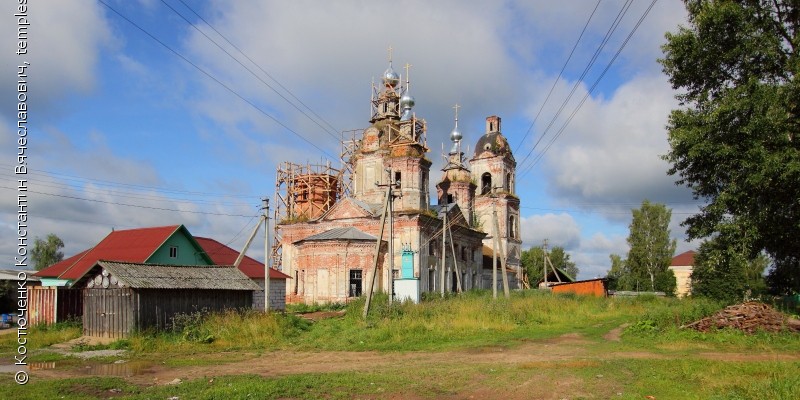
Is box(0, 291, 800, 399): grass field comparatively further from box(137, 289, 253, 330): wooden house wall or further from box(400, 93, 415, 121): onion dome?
box(400, 93, 415, 121): onion dome

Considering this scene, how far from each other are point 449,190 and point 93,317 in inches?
1541

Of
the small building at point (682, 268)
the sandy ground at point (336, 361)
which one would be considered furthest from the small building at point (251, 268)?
the small building at point (682, 268)

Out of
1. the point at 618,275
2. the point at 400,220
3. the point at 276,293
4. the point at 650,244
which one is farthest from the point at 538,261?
the point at 276,293

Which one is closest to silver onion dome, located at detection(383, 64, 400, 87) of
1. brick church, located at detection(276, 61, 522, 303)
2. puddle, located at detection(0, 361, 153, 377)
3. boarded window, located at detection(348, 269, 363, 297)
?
brick church, located at detection(276, 61, 522, 303)

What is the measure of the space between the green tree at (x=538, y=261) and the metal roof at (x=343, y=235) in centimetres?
3055

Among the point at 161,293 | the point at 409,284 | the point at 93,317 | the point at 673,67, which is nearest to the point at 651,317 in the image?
the point at 673,67

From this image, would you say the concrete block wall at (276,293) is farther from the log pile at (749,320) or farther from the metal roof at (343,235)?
the log pile at (749,320)

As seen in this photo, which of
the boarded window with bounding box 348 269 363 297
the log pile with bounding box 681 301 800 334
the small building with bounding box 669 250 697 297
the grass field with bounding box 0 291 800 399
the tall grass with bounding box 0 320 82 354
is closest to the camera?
the grass field with bounding box 0 291 800 399

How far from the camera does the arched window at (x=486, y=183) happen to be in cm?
5581

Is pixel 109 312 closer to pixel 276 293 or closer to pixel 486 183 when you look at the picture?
pixel 276 293

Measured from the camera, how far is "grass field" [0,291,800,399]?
9898 millimetres

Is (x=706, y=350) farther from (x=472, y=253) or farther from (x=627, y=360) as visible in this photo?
(x=472, y=253)

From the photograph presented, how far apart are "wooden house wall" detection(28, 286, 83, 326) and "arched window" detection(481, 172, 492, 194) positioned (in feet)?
128

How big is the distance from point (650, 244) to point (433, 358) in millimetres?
46196
